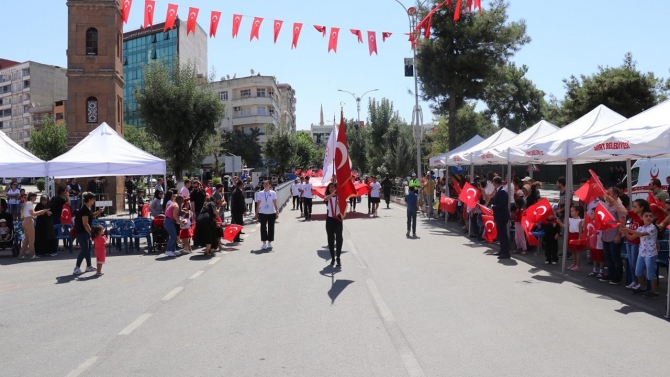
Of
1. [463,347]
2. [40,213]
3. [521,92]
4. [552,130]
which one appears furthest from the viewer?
[521,92]

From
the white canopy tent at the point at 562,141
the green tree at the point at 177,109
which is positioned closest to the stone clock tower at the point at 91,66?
the green tree at the point at 177,109

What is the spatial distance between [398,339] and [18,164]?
1342cm

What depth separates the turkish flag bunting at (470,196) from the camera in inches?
667

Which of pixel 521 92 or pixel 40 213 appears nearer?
pixel 40 213

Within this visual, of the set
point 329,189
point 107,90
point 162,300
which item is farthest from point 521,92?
point 162,300

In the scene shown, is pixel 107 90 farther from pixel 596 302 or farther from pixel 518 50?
pixel 596 302

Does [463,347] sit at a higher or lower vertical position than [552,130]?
lower

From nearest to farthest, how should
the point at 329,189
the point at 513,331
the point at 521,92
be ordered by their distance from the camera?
the point at 513,331 → the point at 329,189 → the point at 521,92

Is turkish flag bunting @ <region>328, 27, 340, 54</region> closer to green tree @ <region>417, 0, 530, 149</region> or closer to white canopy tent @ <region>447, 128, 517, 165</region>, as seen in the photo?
white canopy tent @ <region>447, 128, 517, 165</region>

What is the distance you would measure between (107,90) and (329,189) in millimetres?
21326

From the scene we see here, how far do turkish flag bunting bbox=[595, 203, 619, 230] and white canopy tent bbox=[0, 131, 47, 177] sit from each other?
14.2 meters

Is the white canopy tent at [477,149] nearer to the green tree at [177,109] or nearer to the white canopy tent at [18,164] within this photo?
the white canopy tent at [18,164]

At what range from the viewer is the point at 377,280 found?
1038 centimetres

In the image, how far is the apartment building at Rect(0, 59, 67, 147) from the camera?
10131 cm
